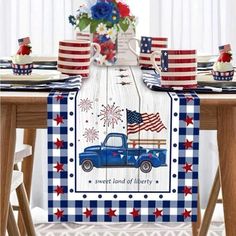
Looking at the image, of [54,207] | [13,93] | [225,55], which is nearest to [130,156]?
[54,207]

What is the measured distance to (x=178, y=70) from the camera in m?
1.82

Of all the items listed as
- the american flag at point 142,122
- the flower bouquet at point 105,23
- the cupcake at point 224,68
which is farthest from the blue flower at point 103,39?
the american flag at point 142,122

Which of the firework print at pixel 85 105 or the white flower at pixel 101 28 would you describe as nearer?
the firework print at pixel 85 105

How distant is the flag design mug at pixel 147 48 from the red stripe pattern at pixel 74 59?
372 millimetres

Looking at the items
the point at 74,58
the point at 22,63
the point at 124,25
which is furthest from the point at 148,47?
the point at 22,63

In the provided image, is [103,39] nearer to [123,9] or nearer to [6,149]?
[123,9]

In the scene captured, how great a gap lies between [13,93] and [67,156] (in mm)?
221

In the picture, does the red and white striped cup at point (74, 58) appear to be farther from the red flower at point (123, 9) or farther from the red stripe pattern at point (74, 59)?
the red flower at point (123, 9)

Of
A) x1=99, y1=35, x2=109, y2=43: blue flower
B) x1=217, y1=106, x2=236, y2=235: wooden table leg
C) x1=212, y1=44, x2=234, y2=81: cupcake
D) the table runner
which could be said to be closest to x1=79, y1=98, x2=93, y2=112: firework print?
the table runner

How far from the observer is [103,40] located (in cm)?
248

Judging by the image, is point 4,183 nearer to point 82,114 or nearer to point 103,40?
point 82,114

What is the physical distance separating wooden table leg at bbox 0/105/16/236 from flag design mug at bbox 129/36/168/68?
751 millimetres

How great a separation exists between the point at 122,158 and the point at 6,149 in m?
0.32

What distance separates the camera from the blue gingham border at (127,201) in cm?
171
